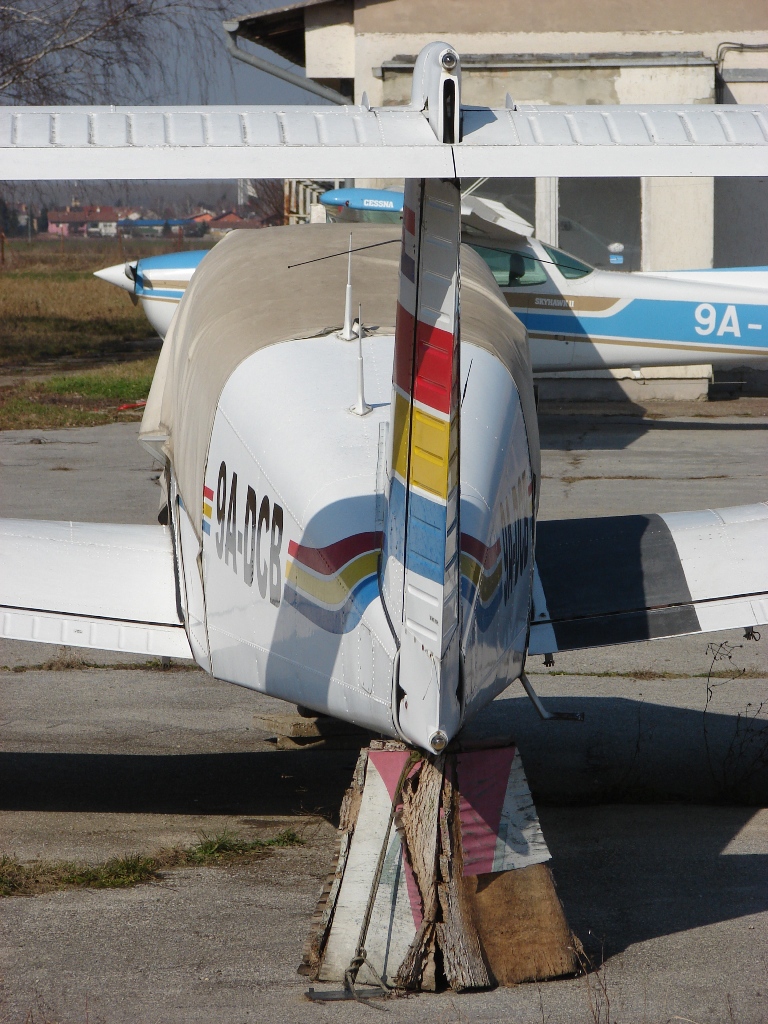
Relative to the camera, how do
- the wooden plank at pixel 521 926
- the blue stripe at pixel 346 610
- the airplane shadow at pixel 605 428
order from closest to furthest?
the blue stripe at pixel 346 610 < the wooden plank at pixel 521 926 < the airplane shadow at pixel 605 428

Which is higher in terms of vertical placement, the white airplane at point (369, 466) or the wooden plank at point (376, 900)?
the white airplane at point (369, 466)

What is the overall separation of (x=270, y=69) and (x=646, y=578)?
664 inches

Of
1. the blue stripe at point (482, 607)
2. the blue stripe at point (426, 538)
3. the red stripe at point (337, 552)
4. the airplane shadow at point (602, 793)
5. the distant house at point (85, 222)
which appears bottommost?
the airplane shadow at point (602, 793)

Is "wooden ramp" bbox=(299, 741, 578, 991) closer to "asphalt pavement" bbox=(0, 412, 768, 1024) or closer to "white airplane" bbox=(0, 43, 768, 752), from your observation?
"asphalt pavement" bbox=(0, 412, 768, 1024)

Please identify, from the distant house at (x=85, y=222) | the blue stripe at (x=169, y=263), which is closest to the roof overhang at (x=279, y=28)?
the blue stripe at (x=169, y=263)

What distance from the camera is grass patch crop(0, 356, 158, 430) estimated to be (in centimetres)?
1588

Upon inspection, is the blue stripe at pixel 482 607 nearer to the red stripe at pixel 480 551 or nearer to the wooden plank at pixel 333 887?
the red stripe at pixel 480 551

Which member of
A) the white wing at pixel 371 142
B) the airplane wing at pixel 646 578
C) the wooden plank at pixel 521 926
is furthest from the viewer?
the airplane wing at pixel 646 578

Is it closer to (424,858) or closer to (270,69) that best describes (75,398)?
(270,69)

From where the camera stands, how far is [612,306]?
49.3ft

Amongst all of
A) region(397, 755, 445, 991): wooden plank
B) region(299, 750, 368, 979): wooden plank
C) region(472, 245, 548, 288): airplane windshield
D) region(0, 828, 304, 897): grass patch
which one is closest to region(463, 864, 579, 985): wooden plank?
region(397, 755, 445, 991): wooden plank

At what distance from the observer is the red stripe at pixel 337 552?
3385 mm

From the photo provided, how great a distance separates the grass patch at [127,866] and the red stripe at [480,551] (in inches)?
72.0

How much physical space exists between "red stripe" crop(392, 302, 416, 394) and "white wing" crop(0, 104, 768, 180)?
19.9 inches
